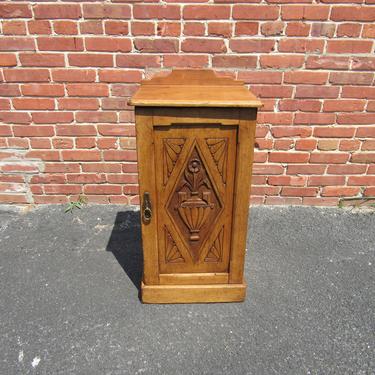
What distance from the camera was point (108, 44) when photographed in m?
2.13

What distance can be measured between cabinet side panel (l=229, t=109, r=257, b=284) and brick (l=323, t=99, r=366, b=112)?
1.21 meters

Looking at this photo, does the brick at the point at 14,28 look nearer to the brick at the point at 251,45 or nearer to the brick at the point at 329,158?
the brick at the point at 251,45

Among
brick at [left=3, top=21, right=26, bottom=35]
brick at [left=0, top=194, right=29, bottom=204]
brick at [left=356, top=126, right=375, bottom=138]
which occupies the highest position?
brick at [left=3, top=21, right=26, bottom=35]

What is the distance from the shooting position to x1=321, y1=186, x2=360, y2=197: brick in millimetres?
2564

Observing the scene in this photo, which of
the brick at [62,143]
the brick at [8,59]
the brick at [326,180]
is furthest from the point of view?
the brick at [326,180]

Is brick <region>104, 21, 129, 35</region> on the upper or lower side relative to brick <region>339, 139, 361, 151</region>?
upper

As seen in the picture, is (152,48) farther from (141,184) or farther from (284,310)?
(284,310)

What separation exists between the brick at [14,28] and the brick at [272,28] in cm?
159

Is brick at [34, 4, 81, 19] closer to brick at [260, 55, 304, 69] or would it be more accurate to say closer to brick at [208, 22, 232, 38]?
brick at [208, 22, 232, 38]

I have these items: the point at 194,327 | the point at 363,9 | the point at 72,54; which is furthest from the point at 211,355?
the point at 363,9

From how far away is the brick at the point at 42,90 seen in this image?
7.34ft

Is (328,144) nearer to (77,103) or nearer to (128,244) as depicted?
(128,244)

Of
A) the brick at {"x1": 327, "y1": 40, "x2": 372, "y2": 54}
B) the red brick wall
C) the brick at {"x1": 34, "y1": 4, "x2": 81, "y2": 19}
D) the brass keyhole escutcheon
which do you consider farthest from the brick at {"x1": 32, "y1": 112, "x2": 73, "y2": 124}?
the brick at {"x1": 327, "y1": 40, "x2": 372, "y2": 54}

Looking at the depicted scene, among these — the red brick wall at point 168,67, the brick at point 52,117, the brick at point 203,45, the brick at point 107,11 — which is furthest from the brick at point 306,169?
the brick at point 52,117
